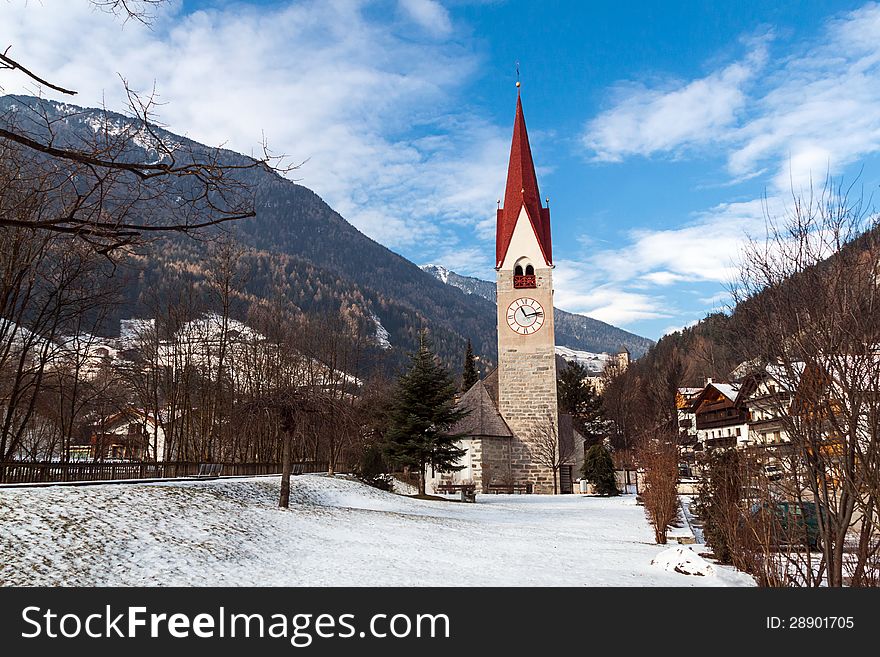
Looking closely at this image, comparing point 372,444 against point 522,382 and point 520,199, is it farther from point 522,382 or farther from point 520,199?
point 520,199

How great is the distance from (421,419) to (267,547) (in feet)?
57.0

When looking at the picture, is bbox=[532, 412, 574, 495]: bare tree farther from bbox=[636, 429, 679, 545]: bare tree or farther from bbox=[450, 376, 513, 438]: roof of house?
bbox=[636, 429, 679, 545]: bare tree

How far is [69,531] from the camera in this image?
33.3 feet

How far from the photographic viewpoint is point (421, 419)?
29672 mm

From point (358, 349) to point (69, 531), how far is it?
1352 inches

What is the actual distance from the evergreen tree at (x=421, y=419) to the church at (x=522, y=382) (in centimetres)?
1053

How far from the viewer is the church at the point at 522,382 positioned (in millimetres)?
41656

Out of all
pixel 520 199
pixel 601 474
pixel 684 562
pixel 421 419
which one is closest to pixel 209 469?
pixel 421 419

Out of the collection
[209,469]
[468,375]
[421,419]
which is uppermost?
[468,375]

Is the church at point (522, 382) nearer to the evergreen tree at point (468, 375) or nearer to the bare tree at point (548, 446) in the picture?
the bare tree at point (548, 446)

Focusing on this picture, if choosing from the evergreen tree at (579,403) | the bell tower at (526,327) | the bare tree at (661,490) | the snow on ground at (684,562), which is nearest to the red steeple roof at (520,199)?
the bell tower at (526,327)
